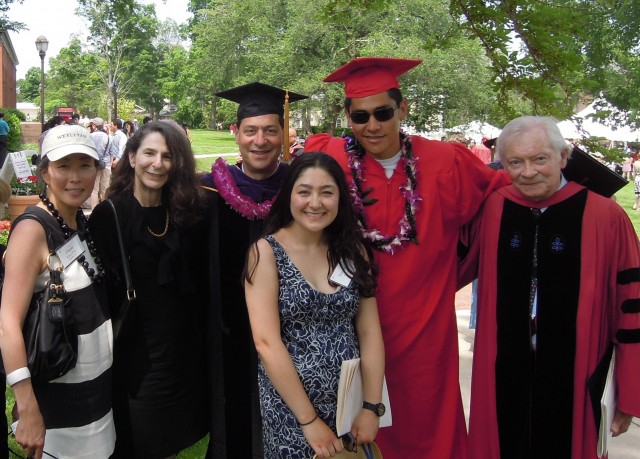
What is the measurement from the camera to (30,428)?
2.06 m

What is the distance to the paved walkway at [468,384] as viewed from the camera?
3.70 meters

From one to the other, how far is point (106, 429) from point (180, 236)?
86 cm

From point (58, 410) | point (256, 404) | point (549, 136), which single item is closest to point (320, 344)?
point (256, 404)

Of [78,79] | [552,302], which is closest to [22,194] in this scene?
[552,302]

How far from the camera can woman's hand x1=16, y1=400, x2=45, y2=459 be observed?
2.06 metres

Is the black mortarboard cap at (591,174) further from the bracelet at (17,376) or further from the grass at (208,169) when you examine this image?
the bracelet at (17,376)

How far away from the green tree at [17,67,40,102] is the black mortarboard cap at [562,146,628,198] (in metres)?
115

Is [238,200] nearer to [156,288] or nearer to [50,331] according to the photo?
[156,288]

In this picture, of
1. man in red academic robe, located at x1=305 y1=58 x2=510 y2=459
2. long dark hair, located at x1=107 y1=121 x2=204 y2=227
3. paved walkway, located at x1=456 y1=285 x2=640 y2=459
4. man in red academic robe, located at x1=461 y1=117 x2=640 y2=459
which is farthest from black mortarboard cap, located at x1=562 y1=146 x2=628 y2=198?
paved walkway, located at x1=456 y1=285 x2=640 y2=459

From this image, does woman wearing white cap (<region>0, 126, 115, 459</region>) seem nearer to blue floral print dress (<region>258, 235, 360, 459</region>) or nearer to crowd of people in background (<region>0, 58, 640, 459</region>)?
crowd of people in background (<region>0, 58, 640, 459</region>)

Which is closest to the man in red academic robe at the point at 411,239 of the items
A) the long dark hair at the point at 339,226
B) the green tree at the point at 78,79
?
the long dark hair at the point at 339,226

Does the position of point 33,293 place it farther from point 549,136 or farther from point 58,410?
point 549,136

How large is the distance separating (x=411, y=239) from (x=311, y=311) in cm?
73

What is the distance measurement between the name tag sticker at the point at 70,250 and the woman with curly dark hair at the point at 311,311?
66 centimetres
